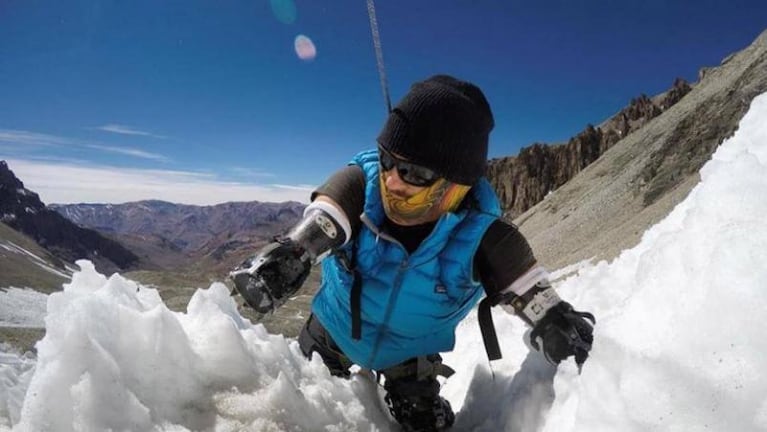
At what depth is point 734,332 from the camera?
203 centimetres

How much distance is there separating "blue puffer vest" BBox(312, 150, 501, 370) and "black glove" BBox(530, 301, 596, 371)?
0.68 meters

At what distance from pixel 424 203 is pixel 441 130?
0.56m

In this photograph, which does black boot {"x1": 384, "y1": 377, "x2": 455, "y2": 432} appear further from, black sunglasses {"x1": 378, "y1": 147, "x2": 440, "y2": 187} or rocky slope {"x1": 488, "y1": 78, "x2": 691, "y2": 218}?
rocky slope {"x1": 488, "y1": 78, "x2": 691, "y2": 218}

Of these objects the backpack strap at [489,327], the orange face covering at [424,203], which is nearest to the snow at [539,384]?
the backpack strap at [489,327]

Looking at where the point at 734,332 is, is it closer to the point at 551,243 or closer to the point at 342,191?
the point at 342,191

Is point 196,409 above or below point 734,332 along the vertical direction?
below

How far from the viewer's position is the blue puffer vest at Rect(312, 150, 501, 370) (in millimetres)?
4133

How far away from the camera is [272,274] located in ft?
11.9

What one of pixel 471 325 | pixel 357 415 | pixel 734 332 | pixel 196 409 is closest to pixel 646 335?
pixel 734 332

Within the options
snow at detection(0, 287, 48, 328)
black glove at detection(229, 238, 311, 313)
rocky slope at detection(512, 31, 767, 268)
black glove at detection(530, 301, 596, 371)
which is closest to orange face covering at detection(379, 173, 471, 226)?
black glove at detection(229, 238, 311, 313)

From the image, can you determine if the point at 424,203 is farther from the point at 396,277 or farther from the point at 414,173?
the point at 396,277

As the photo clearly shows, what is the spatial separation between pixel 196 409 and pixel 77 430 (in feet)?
1.82

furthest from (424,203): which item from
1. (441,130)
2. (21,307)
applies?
(21,307)

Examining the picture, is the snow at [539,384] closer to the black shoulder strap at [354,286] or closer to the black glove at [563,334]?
the black glove at [563,334]
